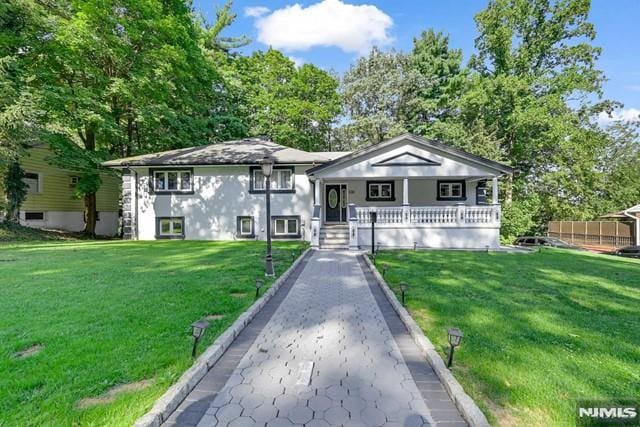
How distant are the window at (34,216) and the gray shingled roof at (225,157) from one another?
6.79 m

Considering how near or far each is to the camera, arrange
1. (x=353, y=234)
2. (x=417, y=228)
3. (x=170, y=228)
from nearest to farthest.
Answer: (x=353, y=234) → (x=417, y=228) → (x=170, y=228)

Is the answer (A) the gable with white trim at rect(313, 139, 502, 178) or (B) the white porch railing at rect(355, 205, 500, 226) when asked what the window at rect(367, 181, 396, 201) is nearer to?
(A) the gable with white trim at rect(313, 139, 502, 178)

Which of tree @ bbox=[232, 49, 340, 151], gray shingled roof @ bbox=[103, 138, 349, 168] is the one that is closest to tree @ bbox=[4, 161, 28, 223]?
gray shingled roof @ bbox=[103, 138, 349, 168]

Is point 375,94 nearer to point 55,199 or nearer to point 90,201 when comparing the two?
point 90,201

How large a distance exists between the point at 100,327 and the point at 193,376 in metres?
2.01

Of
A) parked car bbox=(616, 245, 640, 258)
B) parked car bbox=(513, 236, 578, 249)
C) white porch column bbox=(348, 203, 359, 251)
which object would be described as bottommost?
parked car bbox=(616, 245, 640, 258)

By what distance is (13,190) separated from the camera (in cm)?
1584

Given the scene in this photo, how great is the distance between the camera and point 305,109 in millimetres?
26828

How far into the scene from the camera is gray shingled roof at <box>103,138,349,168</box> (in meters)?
Answer: 15.5

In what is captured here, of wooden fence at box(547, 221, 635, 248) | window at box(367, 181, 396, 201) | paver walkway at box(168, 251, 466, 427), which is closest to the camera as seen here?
paver walkway at box(168, 251, 466, 427)

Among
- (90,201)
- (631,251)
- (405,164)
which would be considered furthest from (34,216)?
(631,251)

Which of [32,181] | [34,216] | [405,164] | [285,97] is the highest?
[285,97]

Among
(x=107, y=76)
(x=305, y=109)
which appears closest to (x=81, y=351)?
(x=107, y=76)

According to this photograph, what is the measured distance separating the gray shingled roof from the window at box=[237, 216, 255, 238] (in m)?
2.86
